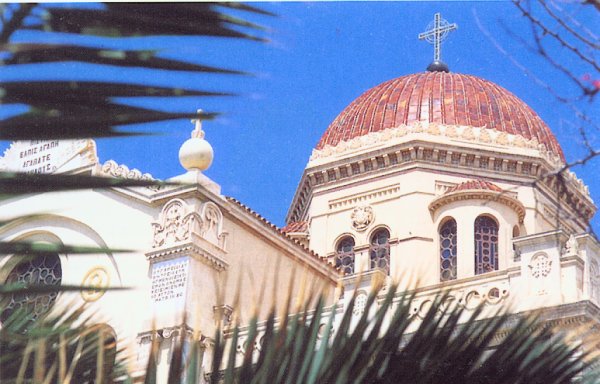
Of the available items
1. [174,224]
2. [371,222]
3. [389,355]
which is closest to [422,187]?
[371,222]

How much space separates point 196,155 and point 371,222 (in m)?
7.77

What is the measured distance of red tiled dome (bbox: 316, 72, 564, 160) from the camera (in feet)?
102

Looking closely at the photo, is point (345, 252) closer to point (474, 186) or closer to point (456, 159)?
point (456, 159)

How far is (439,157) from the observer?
3039cm

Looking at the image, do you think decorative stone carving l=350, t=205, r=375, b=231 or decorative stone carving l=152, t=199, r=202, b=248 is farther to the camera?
decorative stone carving l=350, t=205, r=375, b=231

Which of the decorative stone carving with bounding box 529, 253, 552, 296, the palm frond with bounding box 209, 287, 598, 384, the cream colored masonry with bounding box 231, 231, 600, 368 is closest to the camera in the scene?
the palm frond with bounding box 209, 287, 598, 384

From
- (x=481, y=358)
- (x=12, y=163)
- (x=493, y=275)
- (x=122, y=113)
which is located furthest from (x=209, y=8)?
(x=12, y=163)

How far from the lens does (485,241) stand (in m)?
28.9

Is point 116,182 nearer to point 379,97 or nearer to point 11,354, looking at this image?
point 11,354

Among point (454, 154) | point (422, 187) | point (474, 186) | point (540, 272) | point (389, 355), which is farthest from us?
point (454, 154)

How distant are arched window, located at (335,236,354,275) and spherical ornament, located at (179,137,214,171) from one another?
7.37 meters

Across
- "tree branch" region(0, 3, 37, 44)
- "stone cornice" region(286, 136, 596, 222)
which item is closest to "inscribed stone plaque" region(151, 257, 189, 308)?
"stone cornice" region(286, 136, 596, 222)

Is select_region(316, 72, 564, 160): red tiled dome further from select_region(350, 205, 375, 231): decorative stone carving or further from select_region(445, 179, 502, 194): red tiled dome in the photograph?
select_region(445, 179, 502, 194): red tiled dome

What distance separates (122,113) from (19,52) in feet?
0.87
